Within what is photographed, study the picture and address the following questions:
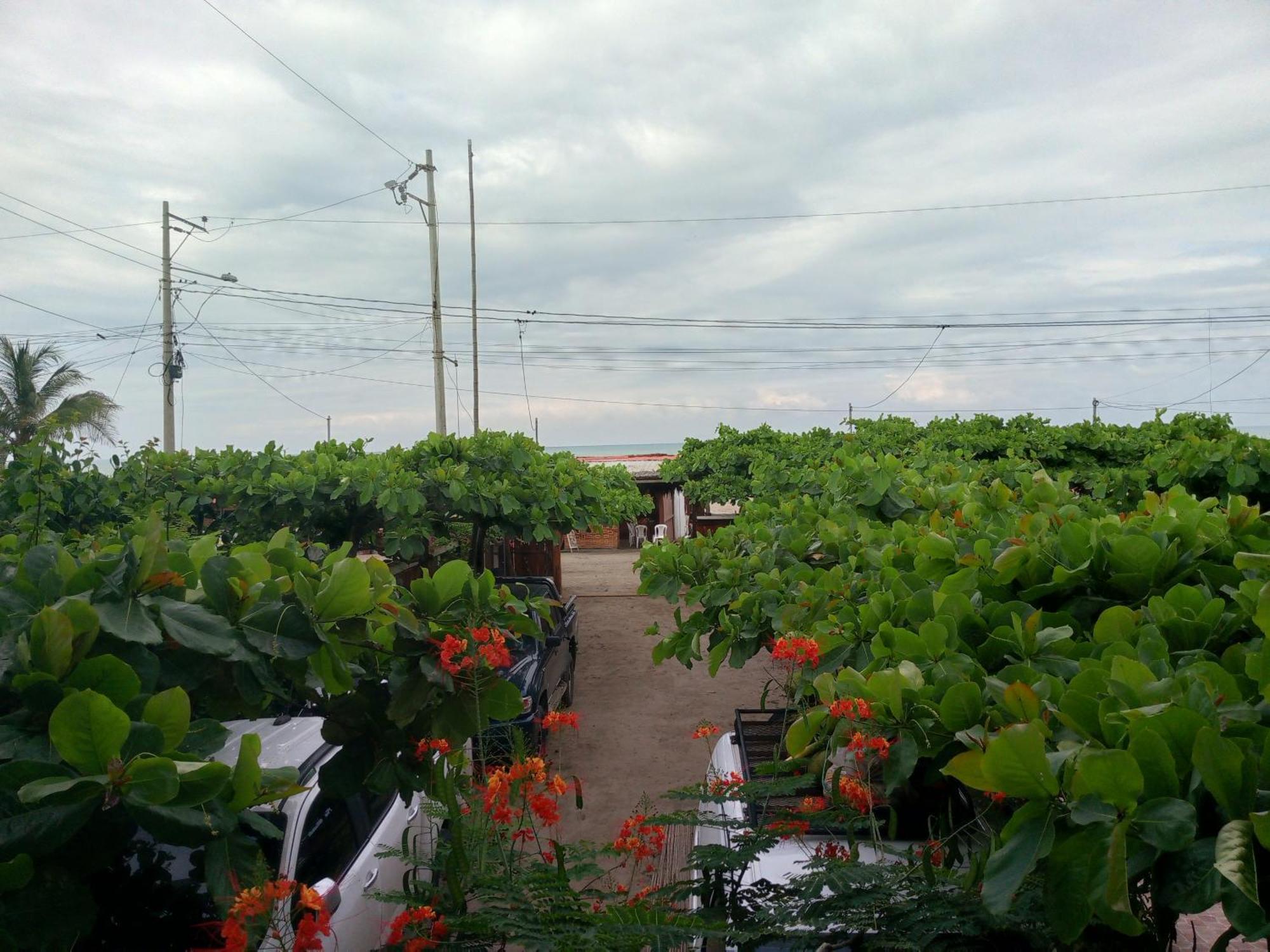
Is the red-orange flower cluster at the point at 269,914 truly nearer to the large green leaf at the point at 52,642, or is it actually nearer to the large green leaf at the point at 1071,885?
the large green leaf at the point at 52,642

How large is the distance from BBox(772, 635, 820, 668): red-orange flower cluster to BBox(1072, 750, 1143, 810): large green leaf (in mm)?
1189

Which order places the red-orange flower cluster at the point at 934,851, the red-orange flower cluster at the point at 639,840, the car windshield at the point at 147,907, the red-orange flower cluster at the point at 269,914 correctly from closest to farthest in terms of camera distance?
the red-orange flower cluster at the point at 269,914, the red-orange flower cluster at the point at 934,851, the car windshield at the point at 147,907, the red-orange flower cluster at the point at 639,840

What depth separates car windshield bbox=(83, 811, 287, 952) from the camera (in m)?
1.88

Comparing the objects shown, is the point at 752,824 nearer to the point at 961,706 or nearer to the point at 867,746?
the point at 867,746

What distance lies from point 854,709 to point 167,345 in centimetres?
1999

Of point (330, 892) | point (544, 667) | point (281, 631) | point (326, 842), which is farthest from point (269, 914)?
point (544, 667)

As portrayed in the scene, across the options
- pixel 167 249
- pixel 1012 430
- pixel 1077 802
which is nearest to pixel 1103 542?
pixel 1077 802

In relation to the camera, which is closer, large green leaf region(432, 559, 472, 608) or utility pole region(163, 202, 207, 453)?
large green leaf region(432, 559, 472, 608)

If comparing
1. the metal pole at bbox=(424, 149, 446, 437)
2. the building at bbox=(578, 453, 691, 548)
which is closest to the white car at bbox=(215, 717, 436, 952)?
the metal pole at bbox=(424, 149, 446, 437)

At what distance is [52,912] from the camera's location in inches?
48.2

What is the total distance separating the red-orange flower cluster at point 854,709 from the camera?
6.00 feet

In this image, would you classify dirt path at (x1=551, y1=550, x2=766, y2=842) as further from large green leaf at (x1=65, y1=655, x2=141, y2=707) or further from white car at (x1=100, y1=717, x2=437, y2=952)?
large green leaf at (x1=65, y1=655, x2=141, y2=707)

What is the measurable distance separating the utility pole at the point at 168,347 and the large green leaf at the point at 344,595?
688 inches

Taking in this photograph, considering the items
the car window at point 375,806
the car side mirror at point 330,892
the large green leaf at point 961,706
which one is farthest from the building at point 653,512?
the large green leaf at point 961,706
